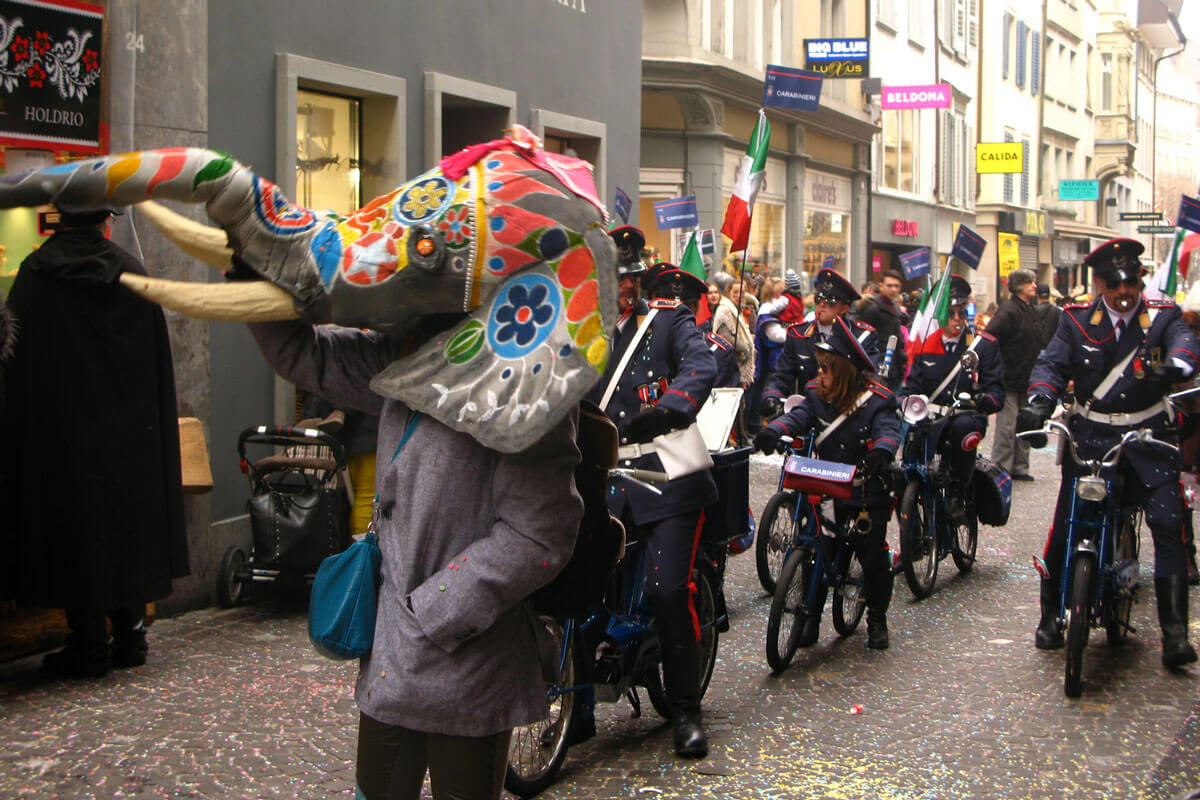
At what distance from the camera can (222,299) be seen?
273cm

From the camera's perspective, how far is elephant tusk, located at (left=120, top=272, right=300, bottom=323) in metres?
2.67

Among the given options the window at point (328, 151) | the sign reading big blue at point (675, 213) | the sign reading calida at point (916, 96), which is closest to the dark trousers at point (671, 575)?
the window at point (328, 151)

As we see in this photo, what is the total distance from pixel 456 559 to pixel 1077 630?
4.22m

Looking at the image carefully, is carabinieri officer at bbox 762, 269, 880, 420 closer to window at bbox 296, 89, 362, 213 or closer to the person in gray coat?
window at bbox 296, 89, 362, 213

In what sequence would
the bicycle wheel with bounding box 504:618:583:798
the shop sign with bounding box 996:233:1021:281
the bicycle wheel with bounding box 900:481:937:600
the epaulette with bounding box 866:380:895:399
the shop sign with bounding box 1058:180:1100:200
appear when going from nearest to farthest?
the bicycle wheel with bounding box 504:618:583:798 < the epaulette with bounding box 866:380:895:399 < the bicycle wheel with bounding box 900:481:937:600 < the shop sign with bounding box 996:233:1021:281 < the shop sign with bounding box 1058:180:1100:200

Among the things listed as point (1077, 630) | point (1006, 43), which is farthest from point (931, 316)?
point (1006, 43)

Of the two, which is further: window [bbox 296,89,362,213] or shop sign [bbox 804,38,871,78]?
shop sign [bbox 804,38,871,78]

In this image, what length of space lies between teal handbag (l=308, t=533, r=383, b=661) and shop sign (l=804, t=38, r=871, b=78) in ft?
72.9

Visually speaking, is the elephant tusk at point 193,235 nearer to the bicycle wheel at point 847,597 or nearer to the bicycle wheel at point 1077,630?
the bicycle wheel at point 1077,630

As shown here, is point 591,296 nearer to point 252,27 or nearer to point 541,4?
point 252,27

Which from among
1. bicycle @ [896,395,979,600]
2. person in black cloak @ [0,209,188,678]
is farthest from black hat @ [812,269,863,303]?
person in black cloak @ [0,209,188,678]

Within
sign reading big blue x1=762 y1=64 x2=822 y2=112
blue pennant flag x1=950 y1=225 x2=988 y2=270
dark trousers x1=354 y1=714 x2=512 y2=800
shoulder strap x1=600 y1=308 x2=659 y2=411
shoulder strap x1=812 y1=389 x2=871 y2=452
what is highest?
sign reading big blue x1=762 y1=64 x2=822 y2=112

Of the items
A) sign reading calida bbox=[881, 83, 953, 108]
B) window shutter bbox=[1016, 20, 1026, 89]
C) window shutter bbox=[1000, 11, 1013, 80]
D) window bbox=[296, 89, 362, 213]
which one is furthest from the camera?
window shutter bbox=[1016, 20, 1026, 89]

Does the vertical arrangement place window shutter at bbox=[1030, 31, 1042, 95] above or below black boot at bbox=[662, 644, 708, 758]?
above
